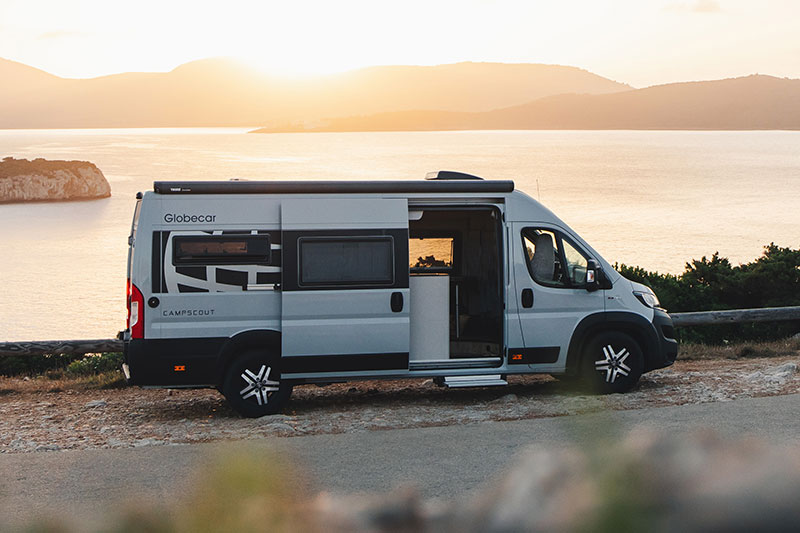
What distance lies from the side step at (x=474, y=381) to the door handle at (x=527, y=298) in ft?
2.90

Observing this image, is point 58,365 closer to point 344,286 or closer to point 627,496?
point 344,286

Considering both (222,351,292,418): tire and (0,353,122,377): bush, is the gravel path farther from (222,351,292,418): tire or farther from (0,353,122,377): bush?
(0,353,122,377): bush

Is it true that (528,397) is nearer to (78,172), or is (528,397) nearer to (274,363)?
(274,363)

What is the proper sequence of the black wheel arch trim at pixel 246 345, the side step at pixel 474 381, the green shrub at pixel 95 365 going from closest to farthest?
the black wheel arch trim at pixel 246 345 < the side step at pixel 474 381 < the green shrub at pixel 95 365

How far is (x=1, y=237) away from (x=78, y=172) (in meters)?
34.9

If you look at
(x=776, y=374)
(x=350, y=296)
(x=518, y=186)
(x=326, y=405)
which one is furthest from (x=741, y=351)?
(x=518, y=186)

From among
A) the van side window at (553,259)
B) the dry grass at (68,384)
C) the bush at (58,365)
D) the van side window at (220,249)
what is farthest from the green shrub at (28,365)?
the van side window at (553,259)

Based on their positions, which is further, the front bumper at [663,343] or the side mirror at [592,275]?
the front bumper at [663,343]

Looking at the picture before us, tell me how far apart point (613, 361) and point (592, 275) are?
106cm

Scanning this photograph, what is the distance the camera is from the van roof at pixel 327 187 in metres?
9.97

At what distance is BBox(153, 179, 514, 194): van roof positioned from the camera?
392 inches

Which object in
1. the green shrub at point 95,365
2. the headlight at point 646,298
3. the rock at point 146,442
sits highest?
the headlight at point 646,298

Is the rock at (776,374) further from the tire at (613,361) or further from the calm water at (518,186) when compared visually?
the calm water at (518,186)

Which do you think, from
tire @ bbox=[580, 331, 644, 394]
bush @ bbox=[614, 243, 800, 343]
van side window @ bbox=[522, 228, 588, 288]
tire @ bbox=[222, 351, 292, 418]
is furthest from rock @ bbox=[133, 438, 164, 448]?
bush @ bbox=[614, 243, 800, 343]
